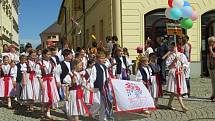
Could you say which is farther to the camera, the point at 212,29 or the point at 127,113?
the point at 212,29

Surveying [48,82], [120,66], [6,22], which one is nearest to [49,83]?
[48,82]

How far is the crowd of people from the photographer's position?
9.39m

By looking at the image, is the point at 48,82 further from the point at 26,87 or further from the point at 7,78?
the point at 7,78

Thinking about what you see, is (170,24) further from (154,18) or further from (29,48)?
(154,18)

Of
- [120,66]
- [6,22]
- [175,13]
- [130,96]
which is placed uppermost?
[6,22]

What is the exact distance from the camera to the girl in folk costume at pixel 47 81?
1039 cm

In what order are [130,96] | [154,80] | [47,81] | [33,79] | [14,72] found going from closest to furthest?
1. [130,96]
2. [47,81]
3. [154,80]
4. [33,79]
5. [14,72]

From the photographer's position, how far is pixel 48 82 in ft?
34.1

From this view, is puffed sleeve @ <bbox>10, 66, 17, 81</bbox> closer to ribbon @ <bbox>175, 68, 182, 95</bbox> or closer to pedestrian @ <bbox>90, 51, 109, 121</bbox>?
pedestrian @ <bbox>90, 51, 109, 121</bbox>

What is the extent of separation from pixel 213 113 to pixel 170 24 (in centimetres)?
318

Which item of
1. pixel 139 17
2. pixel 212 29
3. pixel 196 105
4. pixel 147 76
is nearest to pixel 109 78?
pixel 147 76

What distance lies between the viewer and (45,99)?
34.1 ft

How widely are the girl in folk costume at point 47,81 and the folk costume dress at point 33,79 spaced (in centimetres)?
75

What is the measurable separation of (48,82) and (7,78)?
97.5 inches
